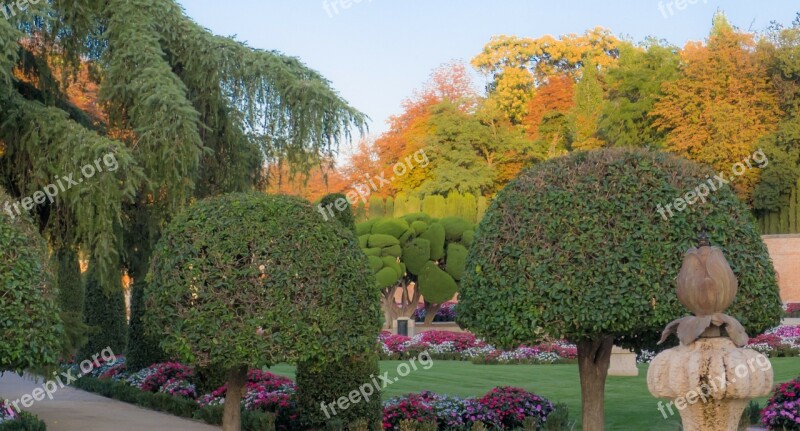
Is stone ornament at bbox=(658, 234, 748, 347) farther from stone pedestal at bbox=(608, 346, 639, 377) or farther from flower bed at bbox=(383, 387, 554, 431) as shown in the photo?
stone pedestal at bbox=(608, 346, 639, 377)

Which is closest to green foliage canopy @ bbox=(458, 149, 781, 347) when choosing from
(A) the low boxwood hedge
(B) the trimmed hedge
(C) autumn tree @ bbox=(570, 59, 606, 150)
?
(A) the low boxwood hedge

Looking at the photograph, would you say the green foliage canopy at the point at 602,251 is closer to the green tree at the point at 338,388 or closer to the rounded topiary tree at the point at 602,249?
the rounded topiary tree at the point at 602,249

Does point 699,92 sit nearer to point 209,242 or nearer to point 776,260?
point 776,260

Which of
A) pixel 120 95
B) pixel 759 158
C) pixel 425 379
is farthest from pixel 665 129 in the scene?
pixel 120 95

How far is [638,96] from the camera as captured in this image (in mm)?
46188

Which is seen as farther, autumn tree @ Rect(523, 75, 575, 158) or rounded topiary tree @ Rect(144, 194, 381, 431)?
autumn tree @ Rect(523, 75, 575, 158)

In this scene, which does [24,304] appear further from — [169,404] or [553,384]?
[553,384]

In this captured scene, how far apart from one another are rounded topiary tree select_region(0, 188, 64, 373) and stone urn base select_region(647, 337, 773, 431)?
5.52 metres

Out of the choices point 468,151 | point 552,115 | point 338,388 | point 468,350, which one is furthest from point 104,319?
point 552,115

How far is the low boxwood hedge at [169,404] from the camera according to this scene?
11742mm

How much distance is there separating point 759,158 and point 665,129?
17.4 ft

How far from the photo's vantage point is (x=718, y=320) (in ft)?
22.7

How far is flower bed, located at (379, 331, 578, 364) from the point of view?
2245cm

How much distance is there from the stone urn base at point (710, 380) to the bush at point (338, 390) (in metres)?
5.08
